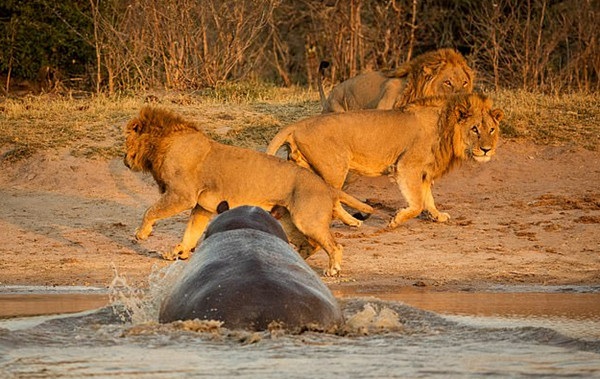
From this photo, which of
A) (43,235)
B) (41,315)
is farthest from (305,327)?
(43,235)

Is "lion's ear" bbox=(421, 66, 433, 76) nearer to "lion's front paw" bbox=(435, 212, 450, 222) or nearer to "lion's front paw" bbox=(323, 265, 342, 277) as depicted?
"lion's front paw" bbox=(435, 212, 450, 222)

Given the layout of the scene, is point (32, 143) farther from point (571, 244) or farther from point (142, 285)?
point (571, 244)

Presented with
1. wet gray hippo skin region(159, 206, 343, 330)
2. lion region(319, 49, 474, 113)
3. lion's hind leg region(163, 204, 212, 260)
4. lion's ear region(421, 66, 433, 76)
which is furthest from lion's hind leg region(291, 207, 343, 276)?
lion's ear region(421, 66, 433, 76)

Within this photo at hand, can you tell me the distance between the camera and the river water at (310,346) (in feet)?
15.8

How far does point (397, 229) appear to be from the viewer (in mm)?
10969

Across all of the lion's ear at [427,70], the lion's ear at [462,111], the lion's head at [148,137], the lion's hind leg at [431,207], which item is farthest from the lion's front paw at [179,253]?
the lion's ear at [427,70]

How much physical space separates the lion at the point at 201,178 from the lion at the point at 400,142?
3.65ft

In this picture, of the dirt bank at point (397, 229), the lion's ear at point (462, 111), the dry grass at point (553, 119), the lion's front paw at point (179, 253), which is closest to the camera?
the dirt bank at point (397, 229)

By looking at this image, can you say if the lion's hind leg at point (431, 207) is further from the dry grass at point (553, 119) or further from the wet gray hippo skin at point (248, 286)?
the wet gray hippo skin at point (248, 286)

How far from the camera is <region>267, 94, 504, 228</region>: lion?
435 inches

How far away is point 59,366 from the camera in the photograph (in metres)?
5.00

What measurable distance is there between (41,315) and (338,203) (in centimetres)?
334

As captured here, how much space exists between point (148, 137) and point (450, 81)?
13.2ft

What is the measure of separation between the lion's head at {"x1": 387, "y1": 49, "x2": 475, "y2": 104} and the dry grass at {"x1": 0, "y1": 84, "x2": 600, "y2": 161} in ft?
4.40
